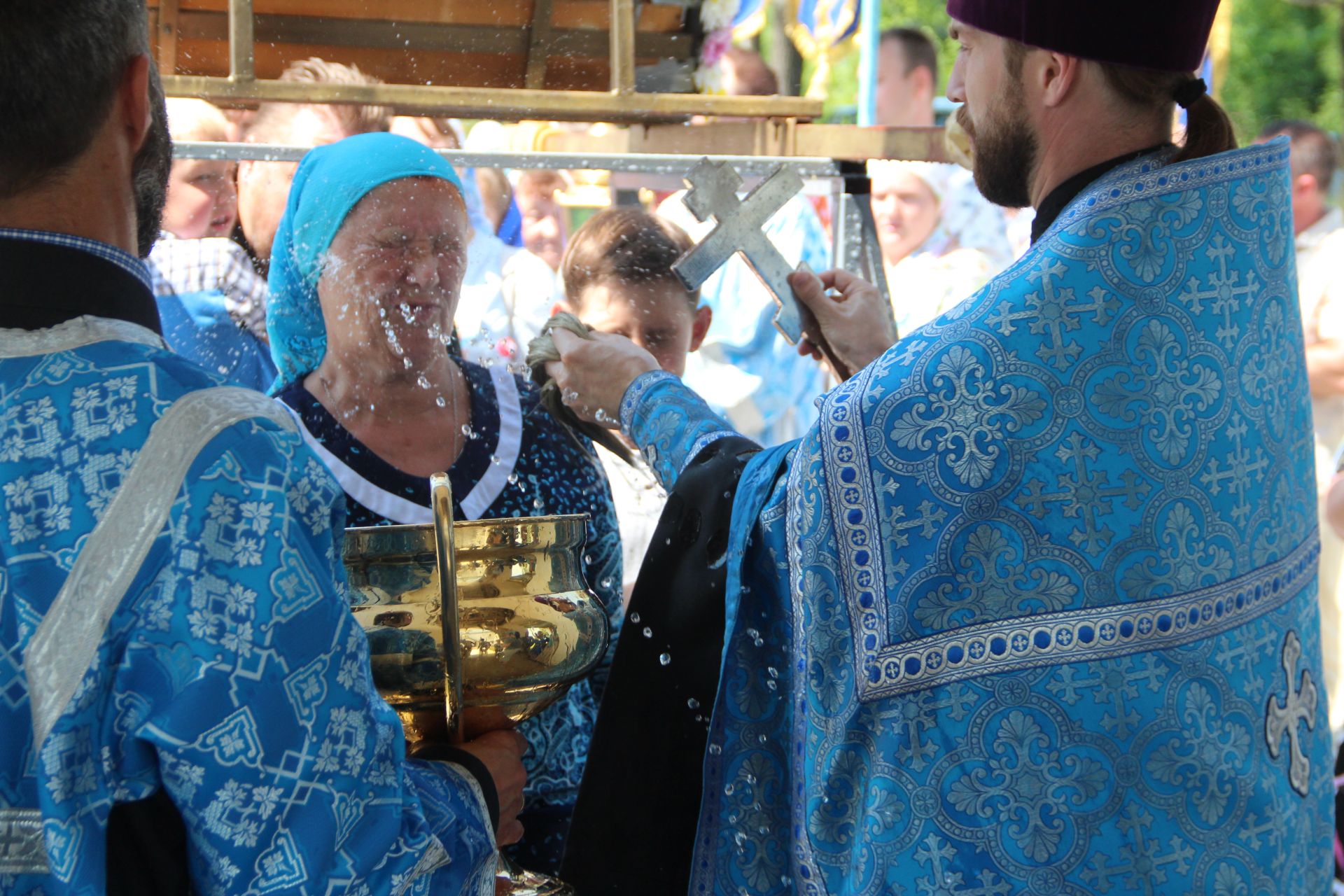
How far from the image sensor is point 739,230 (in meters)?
2.47

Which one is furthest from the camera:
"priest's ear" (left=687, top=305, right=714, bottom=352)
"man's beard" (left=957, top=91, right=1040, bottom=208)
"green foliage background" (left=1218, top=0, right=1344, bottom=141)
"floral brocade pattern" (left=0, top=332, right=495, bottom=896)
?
"green foliage background" (left=1218, top=0, right=1344, bottom=141)

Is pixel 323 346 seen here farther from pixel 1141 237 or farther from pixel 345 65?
pixel 1141 237

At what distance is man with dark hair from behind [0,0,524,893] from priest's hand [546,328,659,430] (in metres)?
0.86

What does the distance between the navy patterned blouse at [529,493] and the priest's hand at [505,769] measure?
0.56 meters

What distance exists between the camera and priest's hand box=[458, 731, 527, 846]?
1542 millimetres

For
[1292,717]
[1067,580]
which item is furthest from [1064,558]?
[1292,717]

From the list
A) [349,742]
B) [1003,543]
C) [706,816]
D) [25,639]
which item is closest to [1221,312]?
[1003,543]

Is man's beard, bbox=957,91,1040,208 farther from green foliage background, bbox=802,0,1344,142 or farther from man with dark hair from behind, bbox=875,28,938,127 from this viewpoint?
green foliage background, bbox=802,0,1344,142

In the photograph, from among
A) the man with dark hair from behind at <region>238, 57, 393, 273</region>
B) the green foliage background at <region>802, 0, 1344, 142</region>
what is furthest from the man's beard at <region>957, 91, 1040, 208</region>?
the green foliage background at <region>802, 0, 1344, 142</region>

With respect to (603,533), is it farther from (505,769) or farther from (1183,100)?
(1183,100)

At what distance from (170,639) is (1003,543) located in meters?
0.93

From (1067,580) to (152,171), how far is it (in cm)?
109

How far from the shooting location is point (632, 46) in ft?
9.72

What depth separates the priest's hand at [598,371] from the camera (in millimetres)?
2064
